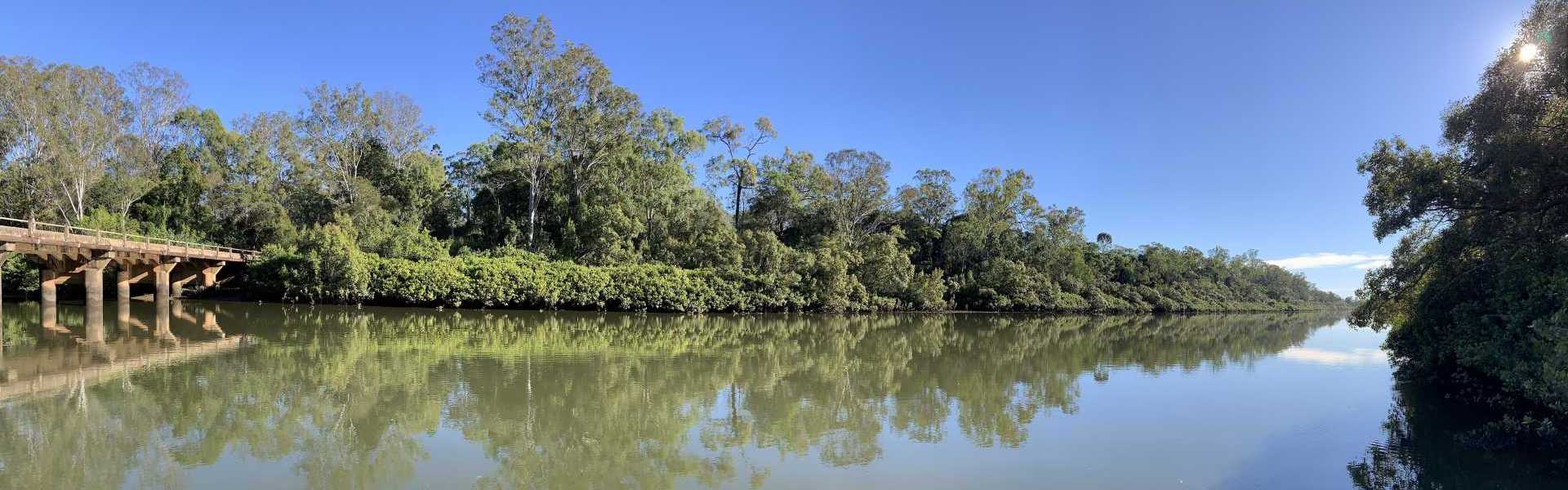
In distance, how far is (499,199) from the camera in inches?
1430

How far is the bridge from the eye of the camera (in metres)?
18.5

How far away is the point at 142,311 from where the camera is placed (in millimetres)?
21984

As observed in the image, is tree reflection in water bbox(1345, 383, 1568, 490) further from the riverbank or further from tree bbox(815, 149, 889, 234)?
tree bbox(815, 149, 889, 234)

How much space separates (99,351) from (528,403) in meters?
9.35

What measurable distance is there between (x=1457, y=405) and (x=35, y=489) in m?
16.1

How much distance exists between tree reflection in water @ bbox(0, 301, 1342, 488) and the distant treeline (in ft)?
32.9

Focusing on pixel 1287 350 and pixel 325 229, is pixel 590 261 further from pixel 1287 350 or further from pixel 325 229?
pixel 1287 350

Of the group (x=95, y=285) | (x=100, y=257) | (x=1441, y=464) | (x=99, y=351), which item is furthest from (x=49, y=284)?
(x=1441, y=464)

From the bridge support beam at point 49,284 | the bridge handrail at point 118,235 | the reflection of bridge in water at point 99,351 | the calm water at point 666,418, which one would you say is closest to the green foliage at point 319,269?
the bridge handrail at point 118,235

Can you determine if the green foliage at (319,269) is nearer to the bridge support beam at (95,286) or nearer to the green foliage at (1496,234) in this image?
the bridge support beam at (95,286)

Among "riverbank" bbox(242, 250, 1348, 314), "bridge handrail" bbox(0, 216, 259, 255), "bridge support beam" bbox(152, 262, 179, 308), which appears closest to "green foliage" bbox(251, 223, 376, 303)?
"riverbank" bbox(242, 250, 1348, 314)

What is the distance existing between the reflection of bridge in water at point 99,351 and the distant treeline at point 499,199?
9288mm

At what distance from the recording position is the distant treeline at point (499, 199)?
28.2 metres

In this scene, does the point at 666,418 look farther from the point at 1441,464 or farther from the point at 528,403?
the point at 1441,464
